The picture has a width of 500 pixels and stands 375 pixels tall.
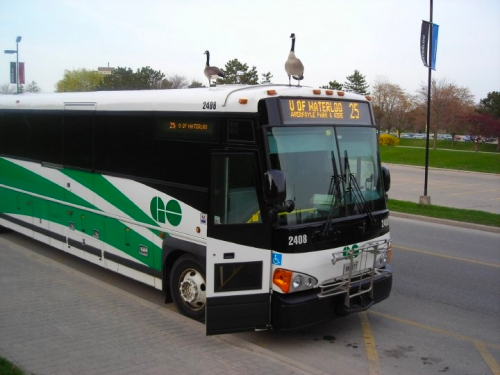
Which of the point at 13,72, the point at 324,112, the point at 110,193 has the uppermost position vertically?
the point at 13,72

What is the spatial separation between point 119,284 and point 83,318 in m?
2.21

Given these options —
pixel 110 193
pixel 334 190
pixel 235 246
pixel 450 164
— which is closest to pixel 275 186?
pixel 235 246

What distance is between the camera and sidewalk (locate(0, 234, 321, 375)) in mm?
5375

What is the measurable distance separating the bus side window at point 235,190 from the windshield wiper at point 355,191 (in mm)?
1225

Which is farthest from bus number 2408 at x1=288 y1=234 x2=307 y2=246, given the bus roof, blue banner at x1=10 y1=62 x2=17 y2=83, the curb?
blue banner at x1=10 y1=62 x2=17 y2=83

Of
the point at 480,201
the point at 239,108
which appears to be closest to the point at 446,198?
the point at 480,201

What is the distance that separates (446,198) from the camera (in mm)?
22016

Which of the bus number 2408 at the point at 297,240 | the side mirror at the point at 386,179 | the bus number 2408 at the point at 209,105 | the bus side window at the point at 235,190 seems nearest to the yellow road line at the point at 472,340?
the side mirror at the point at 386,179

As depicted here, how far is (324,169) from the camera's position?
247 inches

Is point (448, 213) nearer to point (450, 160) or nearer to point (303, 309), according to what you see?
point (303, 309)

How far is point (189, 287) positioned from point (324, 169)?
7.65 ft

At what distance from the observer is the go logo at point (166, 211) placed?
23.2 feet

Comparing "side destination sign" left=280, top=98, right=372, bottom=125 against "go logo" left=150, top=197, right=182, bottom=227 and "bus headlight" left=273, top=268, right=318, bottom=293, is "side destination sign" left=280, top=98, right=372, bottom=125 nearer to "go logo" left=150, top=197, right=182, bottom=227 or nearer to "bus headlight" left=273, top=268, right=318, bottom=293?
"bus headlight" left=273, top=268, right=318, bottom=293

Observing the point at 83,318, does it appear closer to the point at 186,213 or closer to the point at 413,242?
the point at 186,213
